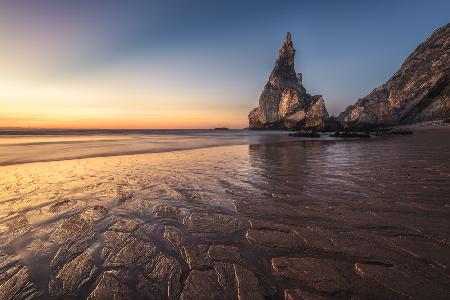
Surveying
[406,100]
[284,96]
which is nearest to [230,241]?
[406,100]

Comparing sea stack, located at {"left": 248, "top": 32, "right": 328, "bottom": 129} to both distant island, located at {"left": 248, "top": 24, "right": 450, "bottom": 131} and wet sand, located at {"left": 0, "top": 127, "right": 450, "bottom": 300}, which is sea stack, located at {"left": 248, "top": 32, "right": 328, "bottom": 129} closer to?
distant island, located at {"left": 248, "top": 24, "right": 450, "bottom": 131}

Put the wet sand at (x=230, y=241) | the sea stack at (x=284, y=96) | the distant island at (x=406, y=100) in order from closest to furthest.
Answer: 1. the wet sand at (x=230, y=241)
2. the distant island at (x=406, y=100)
3. the sea stack at (x=284, y=96)

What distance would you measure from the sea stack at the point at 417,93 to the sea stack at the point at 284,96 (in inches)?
1134

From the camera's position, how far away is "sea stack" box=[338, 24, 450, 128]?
233ft

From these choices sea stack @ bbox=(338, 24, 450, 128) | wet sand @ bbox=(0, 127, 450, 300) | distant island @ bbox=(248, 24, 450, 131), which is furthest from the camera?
sea stack @ bbox=(338, 24, 450, 128)

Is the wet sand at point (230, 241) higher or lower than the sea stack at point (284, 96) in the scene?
lower

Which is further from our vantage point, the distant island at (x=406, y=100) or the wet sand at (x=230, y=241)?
the distant island at (x=406, y=100)

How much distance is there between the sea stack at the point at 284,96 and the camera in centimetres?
11312

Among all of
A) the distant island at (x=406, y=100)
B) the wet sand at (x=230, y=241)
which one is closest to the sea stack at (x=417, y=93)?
the distant island at (x=406, y=100)

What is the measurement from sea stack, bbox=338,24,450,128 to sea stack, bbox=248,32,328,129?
94.5ft

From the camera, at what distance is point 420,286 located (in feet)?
8.17

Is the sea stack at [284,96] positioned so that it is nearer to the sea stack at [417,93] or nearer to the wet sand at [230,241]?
the sea stack at [417,93]

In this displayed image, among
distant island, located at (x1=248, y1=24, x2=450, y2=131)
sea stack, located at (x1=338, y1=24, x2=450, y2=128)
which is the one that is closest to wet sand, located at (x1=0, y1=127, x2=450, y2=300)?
distant island, located at (x1=248, y1=24, x2=450, y2=131)

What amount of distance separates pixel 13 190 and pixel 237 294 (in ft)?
25.2
